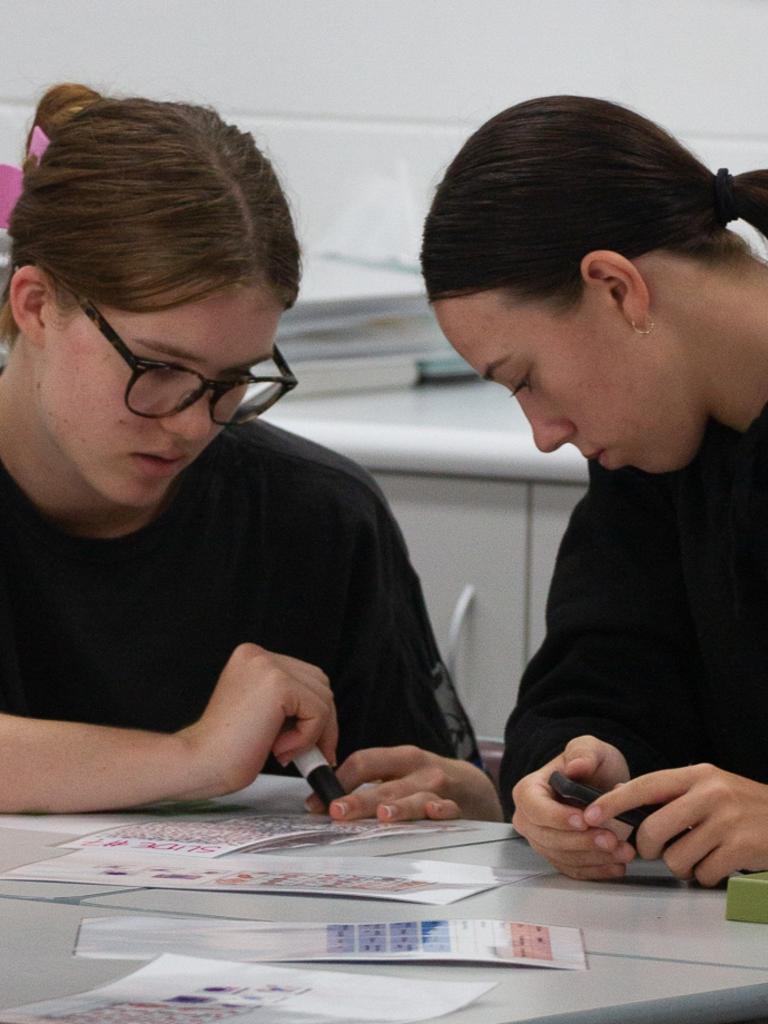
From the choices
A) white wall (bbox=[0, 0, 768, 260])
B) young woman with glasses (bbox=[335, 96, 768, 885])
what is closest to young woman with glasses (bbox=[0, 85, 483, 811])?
young woman with glasses (bbox=[335, 96, 768, 885])

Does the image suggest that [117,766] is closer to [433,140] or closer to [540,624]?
[540,624]

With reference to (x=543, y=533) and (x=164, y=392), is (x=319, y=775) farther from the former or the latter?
(x=543, y=533)

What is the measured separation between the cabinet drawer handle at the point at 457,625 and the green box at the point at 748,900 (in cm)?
141

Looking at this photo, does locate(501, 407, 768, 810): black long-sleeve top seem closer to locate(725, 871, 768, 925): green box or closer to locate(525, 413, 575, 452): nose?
locate(525, 413, 575, 452): nose

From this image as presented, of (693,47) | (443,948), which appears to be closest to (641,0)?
(693,47)

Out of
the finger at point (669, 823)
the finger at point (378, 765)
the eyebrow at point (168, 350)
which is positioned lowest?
the finger at point (378, 765)

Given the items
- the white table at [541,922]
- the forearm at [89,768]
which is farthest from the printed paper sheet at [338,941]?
the forearm at [89,768]

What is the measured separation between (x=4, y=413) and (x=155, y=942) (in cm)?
80

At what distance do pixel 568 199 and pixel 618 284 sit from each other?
8 centimetres

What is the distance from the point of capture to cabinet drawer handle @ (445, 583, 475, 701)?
2.51m

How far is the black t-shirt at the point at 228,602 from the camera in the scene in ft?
5.43

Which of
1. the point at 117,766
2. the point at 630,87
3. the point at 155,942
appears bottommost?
the point at 117,766

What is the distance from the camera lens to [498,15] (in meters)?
3.00

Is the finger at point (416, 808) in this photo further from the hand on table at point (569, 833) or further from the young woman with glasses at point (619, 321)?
the hand on table at point (569, 833)
